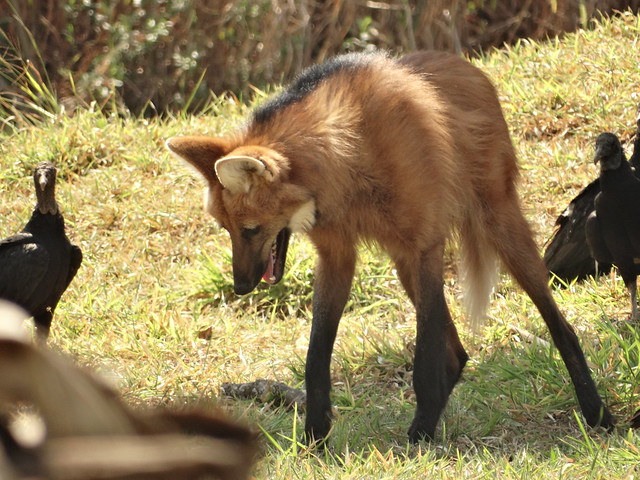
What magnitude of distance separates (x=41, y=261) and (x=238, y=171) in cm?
169

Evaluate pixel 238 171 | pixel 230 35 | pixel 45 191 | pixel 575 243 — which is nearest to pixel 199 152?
pixel 238 171

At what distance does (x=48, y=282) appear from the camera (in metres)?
4.41

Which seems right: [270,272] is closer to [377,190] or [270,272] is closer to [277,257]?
[277,257]

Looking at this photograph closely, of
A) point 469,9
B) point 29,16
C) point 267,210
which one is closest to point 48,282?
point 267,210

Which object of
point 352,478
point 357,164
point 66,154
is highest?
point 357,164

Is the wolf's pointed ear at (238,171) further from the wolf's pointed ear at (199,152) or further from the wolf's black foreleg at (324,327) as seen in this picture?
the wolf's black foreleg at (324,327)

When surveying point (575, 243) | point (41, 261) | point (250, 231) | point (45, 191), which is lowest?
point (41, 261)

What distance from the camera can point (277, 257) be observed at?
3494mm

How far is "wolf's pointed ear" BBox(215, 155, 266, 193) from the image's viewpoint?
10.2 feet

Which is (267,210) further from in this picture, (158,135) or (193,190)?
(158,135)

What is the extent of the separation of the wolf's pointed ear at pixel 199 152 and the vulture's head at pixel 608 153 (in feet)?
6.32

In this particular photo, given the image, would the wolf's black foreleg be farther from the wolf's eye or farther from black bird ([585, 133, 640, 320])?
black bird ([585, 133, 640, 320])

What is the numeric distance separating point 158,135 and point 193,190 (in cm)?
84

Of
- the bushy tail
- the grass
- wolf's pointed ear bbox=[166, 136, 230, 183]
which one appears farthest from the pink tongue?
the bushy tail
